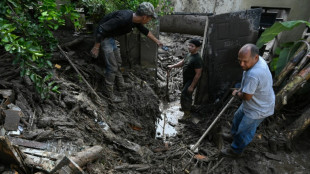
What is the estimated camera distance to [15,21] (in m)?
3.30

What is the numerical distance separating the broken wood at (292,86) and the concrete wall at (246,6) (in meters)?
2.97

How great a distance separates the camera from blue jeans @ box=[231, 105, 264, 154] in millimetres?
3945

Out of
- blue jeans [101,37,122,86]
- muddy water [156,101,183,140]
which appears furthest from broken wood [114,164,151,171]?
muddy water [156,101,183,140]

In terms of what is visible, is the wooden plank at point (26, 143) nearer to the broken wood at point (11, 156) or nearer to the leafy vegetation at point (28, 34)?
the broken wood at point (11, 156)

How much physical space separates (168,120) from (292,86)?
145 inches

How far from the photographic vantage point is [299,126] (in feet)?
15.8

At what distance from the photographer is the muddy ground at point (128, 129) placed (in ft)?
11.3

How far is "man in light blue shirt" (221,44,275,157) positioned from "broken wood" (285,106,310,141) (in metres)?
1.41

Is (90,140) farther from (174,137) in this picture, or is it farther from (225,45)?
(225,45)

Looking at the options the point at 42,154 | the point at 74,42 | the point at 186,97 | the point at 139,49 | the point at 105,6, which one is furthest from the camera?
the point at 186,97

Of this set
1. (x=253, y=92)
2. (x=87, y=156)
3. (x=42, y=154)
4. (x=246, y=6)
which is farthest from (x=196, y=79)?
(x=42, y=154)

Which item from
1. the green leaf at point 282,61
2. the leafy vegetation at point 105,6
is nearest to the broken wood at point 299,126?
the green leaf at point 282,61

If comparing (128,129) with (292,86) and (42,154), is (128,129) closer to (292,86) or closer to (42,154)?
(42,154)

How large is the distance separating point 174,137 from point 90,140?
308cm
